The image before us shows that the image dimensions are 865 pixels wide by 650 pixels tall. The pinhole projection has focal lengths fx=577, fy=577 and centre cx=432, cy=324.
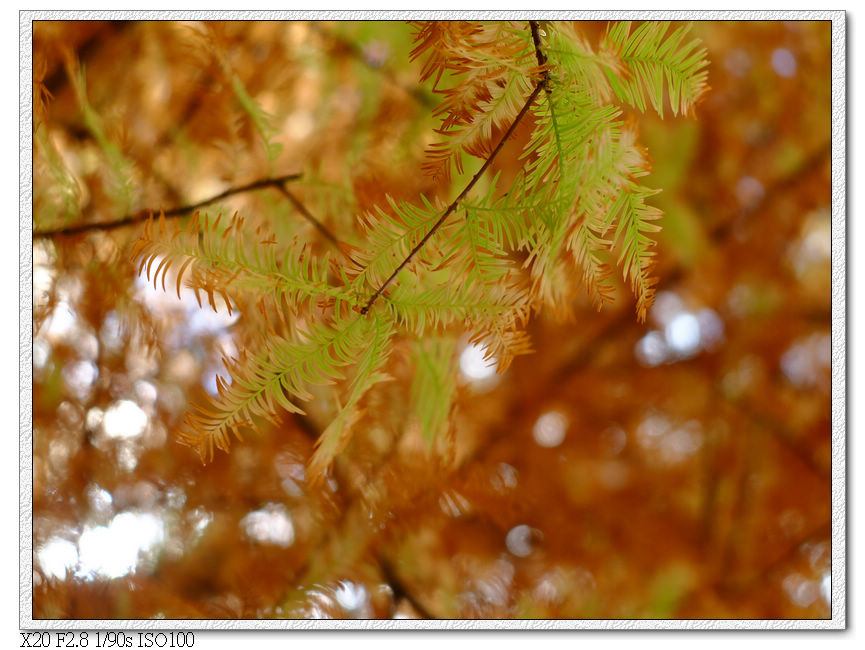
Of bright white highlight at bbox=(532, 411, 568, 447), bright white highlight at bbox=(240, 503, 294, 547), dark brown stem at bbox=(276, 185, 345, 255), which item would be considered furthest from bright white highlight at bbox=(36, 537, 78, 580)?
bright white highlight at bbox=(532, 411, 568, 447)


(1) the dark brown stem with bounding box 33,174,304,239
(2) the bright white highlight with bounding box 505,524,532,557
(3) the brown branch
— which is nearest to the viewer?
(3) the brown branch

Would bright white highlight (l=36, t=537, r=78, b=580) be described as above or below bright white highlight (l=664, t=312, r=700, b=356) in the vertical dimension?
below

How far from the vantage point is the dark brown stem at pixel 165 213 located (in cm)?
36

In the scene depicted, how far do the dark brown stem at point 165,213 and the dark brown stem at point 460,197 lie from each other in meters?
0.17

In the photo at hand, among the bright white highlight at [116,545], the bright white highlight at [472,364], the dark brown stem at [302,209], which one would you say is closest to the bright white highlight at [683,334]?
the bright white highlight at [472,364]

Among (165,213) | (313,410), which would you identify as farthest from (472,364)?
(165,213)

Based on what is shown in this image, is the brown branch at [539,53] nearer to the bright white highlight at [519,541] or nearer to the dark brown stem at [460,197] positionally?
the dark brown stem at [460,197]

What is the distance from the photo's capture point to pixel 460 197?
23 centimetres

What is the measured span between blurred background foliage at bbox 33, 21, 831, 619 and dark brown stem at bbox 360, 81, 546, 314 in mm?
68

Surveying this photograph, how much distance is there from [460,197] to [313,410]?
0.73ft

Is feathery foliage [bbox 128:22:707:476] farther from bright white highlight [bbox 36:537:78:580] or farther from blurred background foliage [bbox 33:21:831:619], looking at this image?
bright white highlight [bbox 36:537:78:580]

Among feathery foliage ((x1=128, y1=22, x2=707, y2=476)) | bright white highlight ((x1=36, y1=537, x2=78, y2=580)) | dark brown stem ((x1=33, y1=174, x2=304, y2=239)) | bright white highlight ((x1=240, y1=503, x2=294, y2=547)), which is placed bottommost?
bright white highlight ((x1=36, y1=537, x2=78, y2=580))

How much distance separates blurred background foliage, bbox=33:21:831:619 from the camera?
373 mm

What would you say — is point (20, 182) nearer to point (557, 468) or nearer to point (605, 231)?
point (605, 231)
